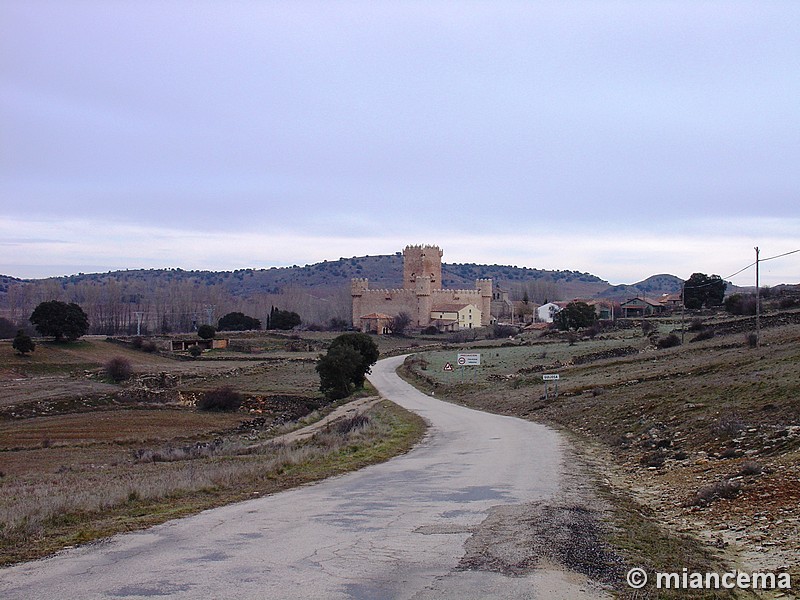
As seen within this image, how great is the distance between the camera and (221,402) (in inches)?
1784

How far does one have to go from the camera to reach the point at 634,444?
18.6 m

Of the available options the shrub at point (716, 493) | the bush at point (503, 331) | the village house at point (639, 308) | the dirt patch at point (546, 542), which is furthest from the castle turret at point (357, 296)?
the shrub at point (716, 493)

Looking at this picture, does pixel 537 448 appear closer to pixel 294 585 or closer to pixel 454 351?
pixel 294 585

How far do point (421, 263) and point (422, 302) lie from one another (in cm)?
740

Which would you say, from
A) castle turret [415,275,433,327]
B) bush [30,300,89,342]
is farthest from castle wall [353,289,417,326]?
bush [30,300,89,342]

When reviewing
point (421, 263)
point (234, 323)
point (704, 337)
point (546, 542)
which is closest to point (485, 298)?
point (421, 263)

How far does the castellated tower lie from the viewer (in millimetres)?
106062

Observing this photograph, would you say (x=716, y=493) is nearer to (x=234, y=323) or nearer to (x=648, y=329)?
(x=648, y=329)

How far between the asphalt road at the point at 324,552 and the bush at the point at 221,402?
31.8 m

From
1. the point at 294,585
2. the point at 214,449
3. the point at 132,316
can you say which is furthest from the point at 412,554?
the point at 132,316

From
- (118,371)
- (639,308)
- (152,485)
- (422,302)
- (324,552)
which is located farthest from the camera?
(422,302)

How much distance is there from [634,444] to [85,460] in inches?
672

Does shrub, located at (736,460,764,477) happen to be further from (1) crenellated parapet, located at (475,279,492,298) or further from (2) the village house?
(1) crenellated parapet, located at (475,279,492,298)

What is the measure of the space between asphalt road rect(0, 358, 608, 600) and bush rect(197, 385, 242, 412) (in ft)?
104
